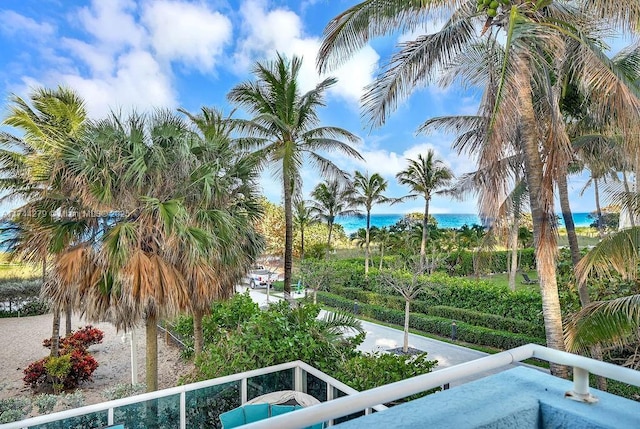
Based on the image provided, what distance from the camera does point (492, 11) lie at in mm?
4895

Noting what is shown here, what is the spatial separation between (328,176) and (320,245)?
593 inches

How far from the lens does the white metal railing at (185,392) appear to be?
348cm

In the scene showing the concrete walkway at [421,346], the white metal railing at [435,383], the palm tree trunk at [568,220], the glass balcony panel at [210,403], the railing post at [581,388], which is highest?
the palm tree trunk at [568,220]

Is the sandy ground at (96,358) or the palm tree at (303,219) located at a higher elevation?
the palm tree at (303,219)

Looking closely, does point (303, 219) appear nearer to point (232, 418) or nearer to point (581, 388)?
point (232, 418)

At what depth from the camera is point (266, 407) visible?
410cm

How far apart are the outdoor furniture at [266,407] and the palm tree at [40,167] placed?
3.21 m

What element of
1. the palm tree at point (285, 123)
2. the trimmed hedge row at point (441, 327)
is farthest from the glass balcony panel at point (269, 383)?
the trimmed hedge row at point (441, 327)

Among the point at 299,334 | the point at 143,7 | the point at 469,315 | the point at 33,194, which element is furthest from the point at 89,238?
the point at 143,7

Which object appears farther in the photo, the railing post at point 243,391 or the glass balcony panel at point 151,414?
the railing post at point 243,391

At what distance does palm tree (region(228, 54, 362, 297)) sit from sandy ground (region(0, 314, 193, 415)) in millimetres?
3557

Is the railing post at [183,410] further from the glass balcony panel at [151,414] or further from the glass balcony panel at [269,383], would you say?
the glass balcony panel at [269,383]

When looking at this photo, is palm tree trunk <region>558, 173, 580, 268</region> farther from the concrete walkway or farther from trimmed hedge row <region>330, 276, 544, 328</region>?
trimmed hedge row <region>330, 276, 544, 328</region>

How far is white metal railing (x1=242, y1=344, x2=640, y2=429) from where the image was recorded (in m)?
0.91
